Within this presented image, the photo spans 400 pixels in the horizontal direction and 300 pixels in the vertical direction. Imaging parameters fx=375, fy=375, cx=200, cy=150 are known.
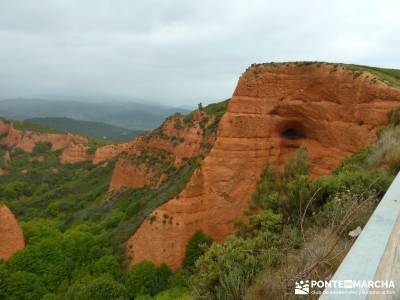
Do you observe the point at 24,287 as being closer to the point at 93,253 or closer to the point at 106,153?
the point at 93,253

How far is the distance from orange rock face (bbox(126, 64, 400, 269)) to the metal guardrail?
63.9 feet

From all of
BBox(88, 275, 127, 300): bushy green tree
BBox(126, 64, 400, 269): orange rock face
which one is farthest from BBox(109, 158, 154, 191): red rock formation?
BBox(88, 275, 127, 300): bushy green tree

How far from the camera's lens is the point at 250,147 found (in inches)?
908

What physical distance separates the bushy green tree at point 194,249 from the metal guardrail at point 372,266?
19.0m

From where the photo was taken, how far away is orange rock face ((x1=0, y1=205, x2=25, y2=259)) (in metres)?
25.7

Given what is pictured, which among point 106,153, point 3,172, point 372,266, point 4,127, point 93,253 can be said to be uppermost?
A: point 372,266

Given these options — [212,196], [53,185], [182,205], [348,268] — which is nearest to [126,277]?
[182,205]

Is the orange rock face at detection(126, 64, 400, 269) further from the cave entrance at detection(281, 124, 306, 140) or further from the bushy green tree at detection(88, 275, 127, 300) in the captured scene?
the bushy green tree at detection(88, 275, 127, 300)

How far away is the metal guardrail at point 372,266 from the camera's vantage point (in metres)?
2.44

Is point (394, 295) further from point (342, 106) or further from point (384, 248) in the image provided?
point (342, 106)

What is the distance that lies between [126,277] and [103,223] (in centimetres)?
1046

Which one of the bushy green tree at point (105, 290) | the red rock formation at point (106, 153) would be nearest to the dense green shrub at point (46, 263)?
the bushy green tree at point (105, 290)

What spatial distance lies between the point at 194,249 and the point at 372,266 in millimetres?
19852

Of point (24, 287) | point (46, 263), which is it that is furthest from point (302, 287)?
point (46, 263)
